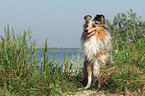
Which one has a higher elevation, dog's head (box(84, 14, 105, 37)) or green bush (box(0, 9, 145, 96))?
dog's head (box(84, 14, 105, 37))

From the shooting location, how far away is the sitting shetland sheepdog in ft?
16.2

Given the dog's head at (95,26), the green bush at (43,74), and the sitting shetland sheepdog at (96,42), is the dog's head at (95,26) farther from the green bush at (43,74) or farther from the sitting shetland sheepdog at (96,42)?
the green bush at (43,74)

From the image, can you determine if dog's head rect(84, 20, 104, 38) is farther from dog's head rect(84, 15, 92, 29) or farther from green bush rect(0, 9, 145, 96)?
green bush rect(0, 9, 145, 96)

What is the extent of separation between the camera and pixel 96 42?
4.96 metres

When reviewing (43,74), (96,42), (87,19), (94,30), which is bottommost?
(43,74)

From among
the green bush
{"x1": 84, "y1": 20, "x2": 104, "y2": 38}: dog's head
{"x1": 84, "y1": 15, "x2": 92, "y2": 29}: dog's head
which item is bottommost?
the green bush

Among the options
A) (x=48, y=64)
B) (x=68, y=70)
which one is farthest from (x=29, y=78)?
(x=68, y=70)

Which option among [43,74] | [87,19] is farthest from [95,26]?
[43,74]

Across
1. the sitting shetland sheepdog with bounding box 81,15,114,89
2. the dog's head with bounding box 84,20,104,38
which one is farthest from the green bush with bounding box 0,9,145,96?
the dog's head with bounding box 84,20,104,38

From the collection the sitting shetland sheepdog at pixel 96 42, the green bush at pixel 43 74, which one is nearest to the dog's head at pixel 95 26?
the sitting shetland sheepdog at pixel 96 42

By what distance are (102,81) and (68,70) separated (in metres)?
1.23

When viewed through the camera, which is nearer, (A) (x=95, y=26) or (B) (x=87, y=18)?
(A) (x=95, y=26)

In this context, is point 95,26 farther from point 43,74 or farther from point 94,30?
point 43,74

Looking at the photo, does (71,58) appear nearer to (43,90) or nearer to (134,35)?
(43,90)
